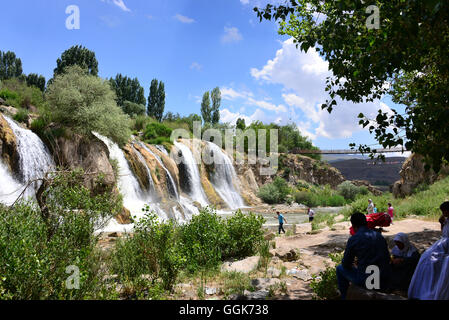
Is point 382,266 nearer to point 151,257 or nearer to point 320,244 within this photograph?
point 151,257

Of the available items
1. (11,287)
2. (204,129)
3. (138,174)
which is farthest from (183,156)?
(11,287)

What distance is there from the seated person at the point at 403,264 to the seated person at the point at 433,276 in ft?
1.06

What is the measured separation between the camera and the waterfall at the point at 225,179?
1161 inches

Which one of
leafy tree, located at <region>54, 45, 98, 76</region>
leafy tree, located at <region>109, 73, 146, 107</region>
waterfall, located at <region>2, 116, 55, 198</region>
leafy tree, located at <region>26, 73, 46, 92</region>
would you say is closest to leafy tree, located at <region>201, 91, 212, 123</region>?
leafy tree, located at <region>109, 73, 146, 107</region>

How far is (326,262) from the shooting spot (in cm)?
680

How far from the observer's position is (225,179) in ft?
102

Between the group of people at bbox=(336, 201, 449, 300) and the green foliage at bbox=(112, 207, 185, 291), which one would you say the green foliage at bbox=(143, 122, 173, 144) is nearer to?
the green foliage at bbox=(112, 207, 185, 291)

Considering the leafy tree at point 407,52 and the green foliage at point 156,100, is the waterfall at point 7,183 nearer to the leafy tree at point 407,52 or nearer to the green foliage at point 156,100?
the leafy tree at point 407,52

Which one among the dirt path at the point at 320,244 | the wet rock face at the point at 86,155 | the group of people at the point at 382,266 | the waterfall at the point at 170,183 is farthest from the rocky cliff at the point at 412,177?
the group of people at the point at 382,266

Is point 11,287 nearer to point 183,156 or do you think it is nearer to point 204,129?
point 183,156

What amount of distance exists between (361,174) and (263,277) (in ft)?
331

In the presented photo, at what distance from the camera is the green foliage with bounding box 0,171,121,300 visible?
3.50 metres

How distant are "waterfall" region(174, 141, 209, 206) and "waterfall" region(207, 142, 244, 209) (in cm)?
276

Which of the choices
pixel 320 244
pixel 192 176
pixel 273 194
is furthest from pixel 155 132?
pixel 320 244
